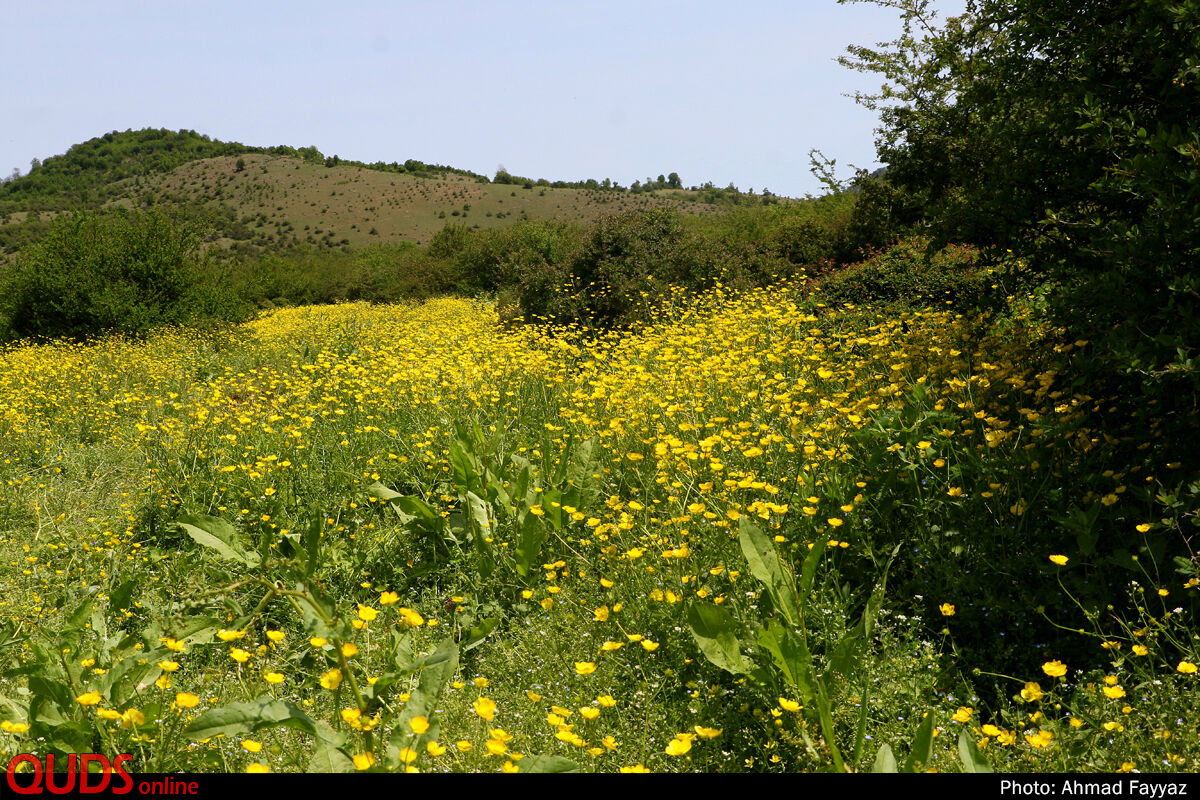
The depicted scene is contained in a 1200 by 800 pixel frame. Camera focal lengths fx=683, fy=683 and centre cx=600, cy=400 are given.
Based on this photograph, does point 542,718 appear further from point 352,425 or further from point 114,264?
point 114,264

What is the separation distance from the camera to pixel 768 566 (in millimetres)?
2340

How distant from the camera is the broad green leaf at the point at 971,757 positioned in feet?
5.55

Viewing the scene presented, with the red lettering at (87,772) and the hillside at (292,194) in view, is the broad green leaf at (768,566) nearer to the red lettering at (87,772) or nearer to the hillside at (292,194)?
the red lettering at (87,772)

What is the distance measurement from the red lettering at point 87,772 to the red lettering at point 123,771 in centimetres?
2

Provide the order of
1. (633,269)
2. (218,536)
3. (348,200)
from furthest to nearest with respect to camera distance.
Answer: (348,200) → (633,269) → (218,536)

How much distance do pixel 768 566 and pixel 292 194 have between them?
79363 millimetres

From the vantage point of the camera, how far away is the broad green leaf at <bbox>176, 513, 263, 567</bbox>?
10.2 feet

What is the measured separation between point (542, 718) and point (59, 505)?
4273 mm

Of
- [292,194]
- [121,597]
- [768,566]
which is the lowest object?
[121,597]

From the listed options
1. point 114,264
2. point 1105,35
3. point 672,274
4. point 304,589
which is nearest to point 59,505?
point 304,589

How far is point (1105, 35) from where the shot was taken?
2848mm

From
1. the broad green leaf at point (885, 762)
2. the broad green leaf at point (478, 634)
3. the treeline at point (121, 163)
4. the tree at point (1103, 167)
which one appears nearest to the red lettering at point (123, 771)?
the broad green leaf at point (478, 634)

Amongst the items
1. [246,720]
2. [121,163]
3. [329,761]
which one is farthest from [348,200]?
[329,761]
